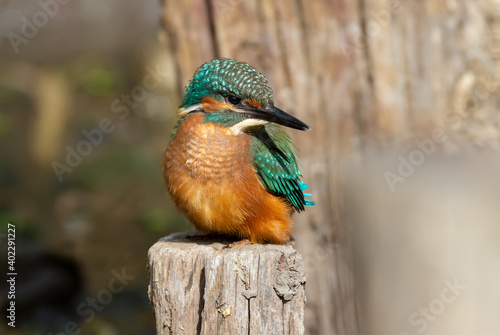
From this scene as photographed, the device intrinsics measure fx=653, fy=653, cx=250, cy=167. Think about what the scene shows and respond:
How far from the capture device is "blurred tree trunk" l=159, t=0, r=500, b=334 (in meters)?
5.25

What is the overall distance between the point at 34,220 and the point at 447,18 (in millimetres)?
5641

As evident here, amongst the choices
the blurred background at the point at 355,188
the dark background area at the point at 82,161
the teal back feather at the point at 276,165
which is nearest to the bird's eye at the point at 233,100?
the teal back feather at the point at 276,165

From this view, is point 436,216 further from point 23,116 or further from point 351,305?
point 23,116

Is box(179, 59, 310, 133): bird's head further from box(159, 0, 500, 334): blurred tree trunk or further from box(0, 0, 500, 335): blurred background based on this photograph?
box(159, 0, 500, 334): blurred tree trunk

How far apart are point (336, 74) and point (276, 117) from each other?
241cm

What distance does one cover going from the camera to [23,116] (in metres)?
9.16

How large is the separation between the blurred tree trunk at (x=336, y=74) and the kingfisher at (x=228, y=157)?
6.36 feet

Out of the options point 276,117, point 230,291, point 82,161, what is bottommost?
point 230,291

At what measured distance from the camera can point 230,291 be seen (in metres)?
2.62

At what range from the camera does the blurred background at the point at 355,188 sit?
4.31 meters

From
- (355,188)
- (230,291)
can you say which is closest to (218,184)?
(230,291)

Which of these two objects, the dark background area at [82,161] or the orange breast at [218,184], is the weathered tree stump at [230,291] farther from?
the dark background area at [82,161]

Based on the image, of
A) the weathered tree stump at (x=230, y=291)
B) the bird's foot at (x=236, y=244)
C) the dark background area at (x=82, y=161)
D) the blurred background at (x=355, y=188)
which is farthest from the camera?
the dark background area at (x=82, y=161)

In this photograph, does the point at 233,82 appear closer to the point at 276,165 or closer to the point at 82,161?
the point at 276,165
